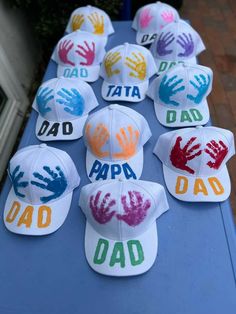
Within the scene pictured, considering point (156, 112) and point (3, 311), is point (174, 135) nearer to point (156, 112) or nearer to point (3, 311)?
point (156, 112)

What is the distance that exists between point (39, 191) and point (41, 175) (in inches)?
1.9

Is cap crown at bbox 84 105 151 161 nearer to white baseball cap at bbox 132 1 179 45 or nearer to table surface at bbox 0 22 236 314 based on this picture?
table surface at bbox 0 22 236 314

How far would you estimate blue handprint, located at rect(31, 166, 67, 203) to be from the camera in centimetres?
85

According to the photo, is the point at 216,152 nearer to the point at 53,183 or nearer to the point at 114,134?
the point at 114,134

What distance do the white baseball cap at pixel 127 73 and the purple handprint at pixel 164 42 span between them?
0.22 feet

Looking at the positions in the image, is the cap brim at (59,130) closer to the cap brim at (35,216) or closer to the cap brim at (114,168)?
the cap brim at (114,168)

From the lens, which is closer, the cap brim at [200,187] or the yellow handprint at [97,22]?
the cap brim at [200,187]

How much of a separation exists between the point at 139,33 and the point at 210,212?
3.22 feet

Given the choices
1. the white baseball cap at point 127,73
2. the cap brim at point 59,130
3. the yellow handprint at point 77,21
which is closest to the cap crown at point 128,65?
the white baseball cap at point 127,73

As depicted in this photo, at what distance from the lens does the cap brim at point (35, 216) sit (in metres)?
0.84

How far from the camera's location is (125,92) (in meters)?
1.16

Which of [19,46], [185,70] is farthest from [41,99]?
[19,46]

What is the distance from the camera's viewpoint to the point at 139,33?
4.81ft

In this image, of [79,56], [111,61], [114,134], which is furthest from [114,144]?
[79,56]
